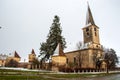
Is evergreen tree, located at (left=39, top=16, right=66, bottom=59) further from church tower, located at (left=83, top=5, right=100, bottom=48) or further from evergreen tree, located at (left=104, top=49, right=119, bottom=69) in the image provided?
evergreen tree, located at (left=104, top=49, right=119, bottom=69)

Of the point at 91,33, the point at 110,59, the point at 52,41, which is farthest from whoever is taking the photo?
the point at 91,33

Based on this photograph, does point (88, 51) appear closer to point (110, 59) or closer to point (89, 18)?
point (110, 59)

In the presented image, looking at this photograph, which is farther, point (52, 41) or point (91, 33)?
point (91, 33)

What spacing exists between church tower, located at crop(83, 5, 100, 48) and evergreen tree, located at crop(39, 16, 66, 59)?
9831 millimetres

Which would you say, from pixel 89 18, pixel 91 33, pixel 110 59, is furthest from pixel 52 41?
pixel 110 59

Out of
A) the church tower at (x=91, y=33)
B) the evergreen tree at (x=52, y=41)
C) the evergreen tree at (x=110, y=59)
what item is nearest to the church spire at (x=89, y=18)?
the church tower at (x=91, y=33)

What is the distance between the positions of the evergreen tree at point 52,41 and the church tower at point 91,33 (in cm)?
983

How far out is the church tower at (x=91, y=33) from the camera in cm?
6121

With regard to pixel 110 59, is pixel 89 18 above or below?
above

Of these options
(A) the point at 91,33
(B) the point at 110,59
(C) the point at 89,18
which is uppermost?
(C) the point at 89,18

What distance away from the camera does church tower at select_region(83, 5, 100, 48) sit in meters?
61.2

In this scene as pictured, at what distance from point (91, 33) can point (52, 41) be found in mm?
15264

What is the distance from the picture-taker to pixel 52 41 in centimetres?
5838

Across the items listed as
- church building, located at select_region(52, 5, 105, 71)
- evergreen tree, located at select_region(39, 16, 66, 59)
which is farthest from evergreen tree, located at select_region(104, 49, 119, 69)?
evergreen tree, located at select_region(39, 16, 66, 59)
